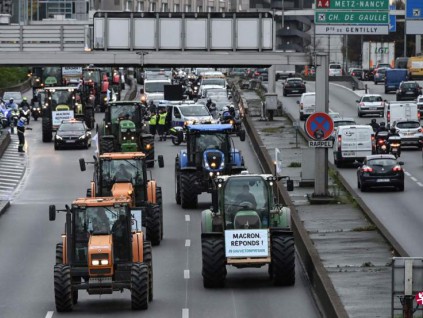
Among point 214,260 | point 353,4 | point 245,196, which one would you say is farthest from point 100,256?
point 353,4

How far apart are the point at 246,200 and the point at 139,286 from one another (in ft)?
14.3

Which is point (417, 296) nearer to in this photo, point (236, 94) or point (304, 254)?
point (304, 254)

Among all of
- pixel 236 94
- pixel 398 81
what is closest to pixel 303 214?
pixel 236 94

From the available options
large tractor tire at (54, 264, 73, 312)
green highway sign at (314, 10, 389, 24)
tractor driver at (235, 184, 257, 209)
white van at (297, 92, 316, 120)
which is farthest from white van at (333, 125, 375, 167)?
large tractor tire at (54, 264, 73, 312)

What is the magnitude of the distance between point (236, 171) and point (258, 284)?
48.1ft

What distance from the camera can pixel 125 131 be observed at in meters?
61.9

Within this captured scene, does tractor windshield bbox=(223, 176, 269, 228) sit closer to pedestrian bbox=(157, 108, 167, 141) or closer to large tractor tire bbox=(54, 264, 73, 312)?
large tractor tire bbox=(54, 264, 73, 312)

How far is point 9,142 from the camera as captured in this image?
75.2m

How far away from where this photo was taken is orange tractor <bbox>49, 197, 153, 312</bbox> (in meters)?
28.3

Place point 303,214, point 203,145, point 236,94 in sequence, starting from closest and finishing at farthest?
point 303,214 → point 203,145 → point 236,94

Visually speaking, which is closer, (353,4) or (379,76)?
(353,4)

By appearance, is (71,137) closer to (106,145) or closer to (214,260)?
(106,145)

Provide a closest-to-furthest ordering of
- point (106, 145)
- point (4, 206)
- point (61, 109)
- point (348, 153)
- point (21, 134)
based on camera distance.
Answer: point (4, 206)
point (106, 145)
point (348, 153)
point (21, 134)
point (61, 109)

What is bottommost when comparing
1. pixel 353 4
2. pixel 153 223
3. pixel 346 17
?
pixel 153 223
